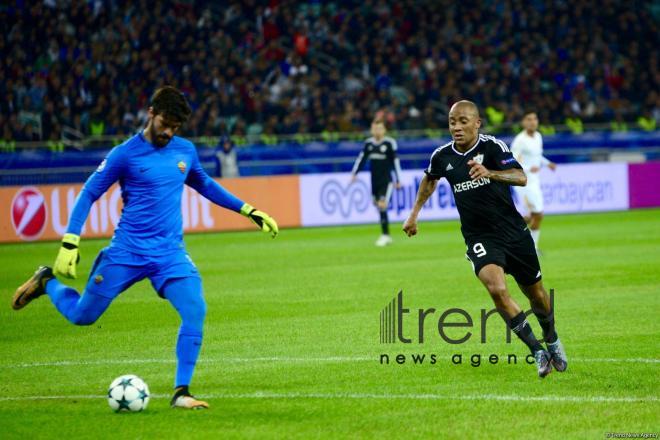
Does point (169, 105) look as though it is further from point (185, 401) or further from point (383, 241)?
point (383, 241)

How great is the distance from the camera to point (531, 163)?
2081 centimetres

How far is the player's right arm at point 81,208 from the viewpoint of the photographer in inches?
303

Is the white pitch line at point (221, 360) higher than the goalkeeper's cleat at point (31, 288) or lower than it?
lower

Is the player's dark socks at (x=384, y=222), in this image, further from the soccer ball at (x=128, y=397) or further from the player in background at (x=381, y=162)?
the soccer ball at (x=128, y=397)

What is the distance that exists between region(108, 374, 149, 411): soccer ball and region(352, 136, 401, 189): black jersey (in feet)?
55.4

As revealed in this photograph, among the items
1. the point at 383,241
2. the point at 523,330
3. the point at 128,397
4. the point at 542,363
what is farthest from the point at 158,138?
the point at 383,241

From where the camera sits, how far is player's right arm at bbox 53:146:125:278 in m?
7.69

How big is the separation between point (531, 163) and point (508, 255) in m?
12.0

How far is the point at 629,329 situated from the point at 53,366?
5.84m

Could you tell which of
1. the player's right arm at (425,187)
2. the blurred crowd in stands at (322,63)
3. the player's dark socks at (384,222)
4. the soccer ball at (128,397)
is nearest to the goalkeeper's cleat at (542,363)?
the player's right arm at (425,187)

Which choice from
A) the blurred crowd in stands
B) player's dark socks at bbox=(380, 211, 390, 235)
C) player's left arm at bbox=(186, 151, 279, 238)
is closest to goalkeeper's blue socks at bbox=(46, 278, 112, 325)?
player's left arm at bbox=(186, 151, 279, 238)

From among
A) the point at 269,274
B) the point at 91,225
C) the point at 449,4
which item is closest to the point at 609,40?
the point at 449,4

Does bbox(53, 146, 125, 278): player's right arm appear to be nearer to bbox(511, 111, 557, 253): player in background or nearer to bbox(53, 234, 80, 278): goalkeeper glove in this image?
bbox(53, 234, 80, 278): goalkeeper glove

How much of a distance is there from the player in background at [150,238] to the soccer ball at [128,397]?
22 cm
